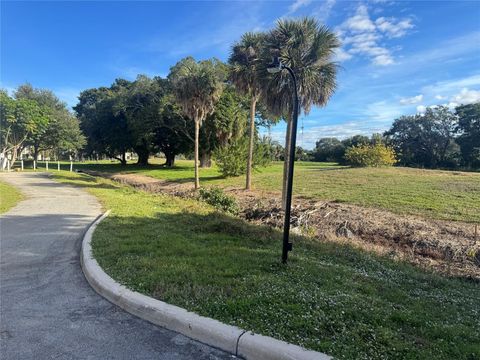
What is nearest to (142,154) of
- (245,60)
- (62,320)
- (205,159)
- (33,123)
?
(205,159)

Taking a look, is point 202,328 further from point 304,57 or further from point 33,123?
point 33,123

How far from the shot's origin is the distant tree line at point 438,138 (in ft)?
145

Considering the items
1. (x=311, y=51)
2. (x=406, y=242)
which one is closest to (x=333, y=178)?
(x=311, y=51)

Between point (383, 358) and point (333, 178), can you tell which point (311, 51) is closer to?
point (333, 178)

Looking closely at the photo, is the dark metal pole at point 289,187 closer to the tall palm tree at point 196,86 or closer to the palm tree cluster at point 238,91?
the palm tree cluster at point 238,91

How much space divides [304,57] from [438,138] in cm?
4281

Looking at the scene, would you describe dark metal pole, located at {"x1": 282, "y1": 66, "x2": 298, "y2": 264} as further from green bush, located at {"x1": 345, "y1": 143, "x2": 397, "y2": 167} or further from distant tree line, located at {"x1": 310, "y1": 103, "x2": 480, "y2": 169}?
distant tree line, located at {"x1": 310, "y1": 103, "x2": 480, "y2": 169}

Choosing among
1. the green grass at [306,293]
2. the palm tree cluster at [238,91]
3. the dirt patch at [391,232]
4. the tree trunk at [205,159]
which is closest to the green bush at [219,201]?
the dirt patch at [391,232]

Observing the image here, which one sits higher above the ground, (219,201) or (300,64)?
(300,64)

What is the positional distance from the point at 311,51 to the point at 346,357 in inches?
540

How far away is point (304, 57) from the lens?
1455cm

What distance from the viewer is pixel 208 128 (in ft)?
110

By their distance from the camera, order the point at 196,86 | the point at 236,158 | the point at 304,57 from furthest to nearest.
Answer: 1. the point at 236,158
2. the point at 196,86
3. the point at 304,57

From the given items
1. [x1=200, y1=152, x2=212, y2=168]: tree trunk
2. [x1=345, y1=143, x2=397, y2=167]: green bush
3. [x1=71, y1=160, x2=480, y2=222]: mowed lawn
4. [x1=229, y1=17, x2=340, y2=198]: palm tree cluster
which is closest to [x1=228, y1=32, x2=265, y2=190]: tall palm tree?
[x1=229, y1=17, x2=340, y2=198]: palm tree cluster
